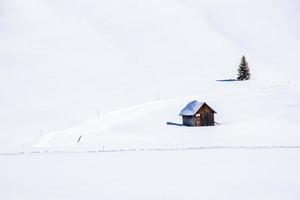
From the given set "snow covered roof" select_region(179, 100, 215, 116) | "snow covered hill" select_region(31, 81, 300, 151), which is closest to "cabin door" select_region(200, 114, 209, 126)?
"snow covered roof" select_region(179, 100, 215, 116)

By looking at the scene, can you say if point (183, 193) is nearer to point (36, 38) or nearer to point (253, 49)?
point (36, 38)

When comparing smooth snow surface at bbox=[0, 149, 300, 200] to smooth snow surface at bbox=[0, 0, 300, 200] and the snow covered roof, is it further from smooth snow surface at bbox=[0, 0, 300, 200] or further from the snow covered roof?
the snow covered roof

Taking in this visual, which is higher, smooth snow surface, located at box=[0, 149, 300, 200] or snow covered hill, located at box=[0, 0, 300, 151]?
snow covered hill, located at box=[0, 0, 300, 151]

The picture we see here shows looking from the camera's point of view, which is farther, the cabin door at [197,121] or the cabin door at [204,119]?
the cabin door at [204,119]

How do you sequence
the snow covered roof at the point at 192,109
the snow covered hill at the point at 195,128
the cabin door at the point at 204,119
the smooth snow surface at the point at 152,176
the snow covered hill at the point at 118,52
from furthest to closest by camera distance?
the snow covered hill at the point at 118,52 < the cabin door at the point at 204,119 < the snow covered roof at the point at 192,109 < the snow covered hill at the point at 195,128 < the smooth snow surface at the point at 152,176

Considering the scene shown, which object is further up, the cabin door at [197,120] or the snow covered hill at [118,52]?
→ the snow covered hill at [118,52]

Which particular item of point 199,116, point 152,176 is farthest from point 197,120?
point 152,176

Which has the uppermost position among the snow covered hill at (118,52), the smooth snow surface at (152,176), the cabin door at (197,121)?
the snow covered hill at (118,52)

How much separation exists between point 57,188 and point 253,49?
478 feet

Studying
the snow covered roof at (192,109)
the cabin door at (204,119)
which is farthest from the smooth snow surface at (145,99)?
the cabin door at (204,119)

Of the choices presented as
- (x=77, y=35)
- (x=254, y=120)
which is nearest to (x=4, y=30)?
(x=77, y=35)

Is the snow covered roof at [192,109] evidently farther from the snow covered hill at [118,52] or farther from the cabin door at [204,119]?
the snow covered hill at [118,52]

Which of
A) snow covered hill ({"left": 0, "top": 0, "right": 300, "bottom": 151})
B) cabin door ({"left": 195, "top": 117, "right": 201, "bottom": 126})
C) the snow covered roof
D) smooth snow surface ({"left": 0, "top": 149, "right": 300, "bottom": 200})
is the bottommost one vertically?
smooth snow surface ({"left": 0, "top": 149, "right": 300, "bottom": 200})

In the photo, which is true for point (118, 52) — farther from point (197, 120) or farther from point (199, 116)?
point (197, 120)
